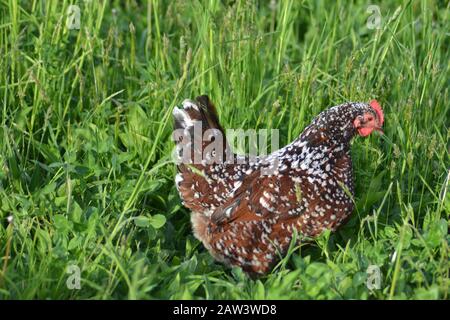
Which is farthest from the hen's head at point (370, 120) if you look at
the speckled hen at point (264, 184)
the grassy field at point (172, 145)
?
the grassy field at point (172, 145)

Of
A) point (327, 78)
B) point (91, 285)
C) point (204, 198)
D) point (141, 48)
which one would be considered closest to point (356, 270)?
point (204, 198)

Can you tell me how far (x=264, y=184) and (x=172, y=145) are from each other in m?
0.75

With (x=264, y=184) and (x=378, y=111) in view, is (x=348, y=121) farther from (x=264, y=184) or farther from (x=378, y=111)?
(x=264, y=184)

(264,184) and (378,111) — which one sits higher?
(378,111)

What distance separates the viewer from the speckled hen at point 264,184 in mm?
4066

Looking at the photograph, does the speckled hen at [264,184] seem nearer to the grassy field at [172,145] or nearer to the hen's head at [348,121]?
the hen's head at [348,121]

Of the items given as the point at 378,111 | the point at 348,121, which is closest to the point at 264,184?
the point at 348,121

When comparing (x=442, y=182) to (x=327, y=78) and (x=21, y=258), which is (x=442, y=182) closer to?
(x=327, y=78)

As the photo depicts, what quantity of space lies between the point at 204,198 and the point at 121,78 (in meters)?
1.32

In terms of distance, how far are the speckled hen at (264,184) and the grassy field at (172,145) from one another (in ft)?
0.45

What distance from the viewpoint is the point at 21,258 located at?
3.81m

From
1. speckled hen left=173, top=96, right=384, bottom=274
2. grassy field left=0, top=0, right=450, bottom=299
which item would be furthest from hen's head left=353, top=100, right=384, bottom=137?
grassy field left=0, top=0, right=450, bottom=299

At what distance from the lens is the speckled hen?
4.07 meters

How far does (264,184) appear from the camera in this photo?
13.6 feet
